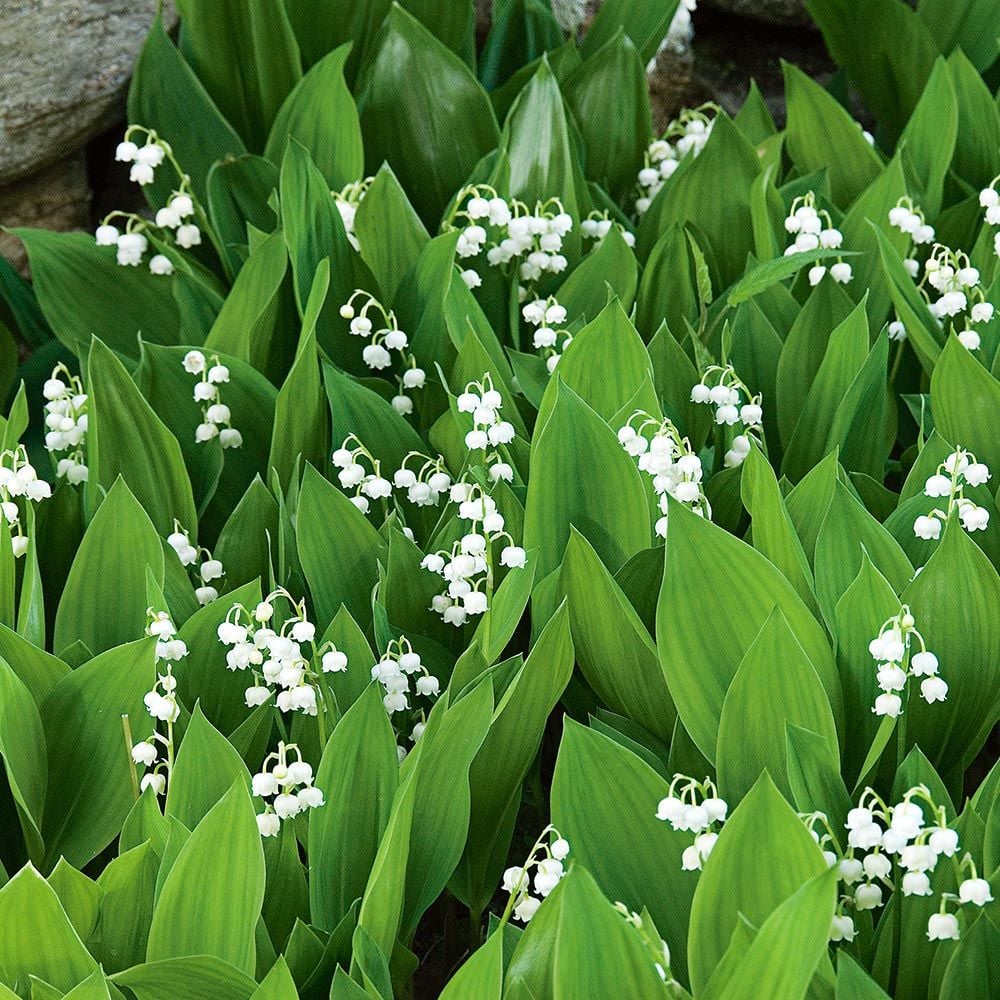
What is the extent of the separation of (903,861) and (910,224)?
3.23 ft

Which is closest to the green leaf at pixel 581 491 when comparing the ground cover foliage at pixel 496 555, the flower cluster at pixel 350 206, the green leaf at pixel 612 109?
the ground cover foliage at pixel 496 555

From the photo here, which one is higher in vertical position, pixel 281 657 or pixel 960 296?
pixel 960 296

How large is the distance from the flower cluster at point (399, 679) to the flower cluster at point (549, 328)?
1.36 ft

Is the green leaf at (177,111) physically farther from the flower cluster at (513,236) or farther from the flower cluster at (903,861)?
the flower cluster at (903,861)

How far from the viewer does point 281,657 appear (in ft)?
3.48

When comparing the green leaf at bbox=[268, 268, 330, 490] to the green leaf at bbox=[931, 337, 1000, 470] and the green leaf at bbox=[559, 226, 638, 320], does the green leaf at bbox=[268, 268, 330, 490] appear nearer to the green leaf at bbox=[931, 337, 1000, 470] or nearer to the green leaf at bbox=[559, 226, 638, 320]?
the green leaf at bbox=[559, 226, 638, 320]

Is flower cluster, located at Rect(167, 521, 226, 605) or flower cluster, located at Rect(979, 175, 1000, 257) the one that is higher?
flower cluster, located at Rect(979, 175, 1000, 257)

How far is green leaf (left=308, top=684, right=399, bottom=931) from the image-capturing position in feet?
3.22

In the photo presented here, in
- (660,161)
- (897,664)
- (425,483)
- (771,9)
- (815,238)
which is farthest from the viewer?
(771,9)

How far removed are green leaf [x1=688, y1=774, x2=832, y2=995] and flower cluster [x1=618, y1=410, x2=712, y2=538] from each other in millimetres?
342

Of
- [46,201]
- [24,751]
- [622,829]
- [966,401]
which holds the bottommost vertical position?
[46,201]

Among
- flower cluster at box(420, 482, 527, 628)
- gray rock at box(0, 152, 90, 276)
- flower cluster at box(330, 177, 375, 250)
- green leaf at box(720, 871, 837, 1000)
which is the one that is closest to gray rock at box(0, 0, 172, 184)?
gray rock at box(0, 152, 90, 276)

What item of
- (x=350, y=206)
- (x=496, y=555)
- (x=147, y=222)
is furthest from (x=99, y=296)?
(x=496, y=555)

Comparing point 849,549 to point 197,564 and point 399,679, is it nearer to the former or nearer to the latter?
point 399,679
